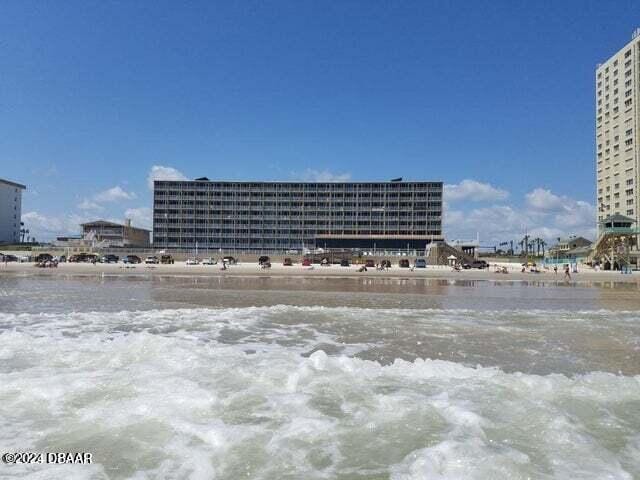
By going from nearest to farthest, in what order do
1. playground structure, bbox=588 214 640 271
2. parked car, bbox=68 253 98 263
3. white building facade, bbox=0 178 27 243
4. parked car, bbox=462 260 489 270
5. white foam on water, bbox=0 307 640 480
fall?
white foam on water, bbox=0 307 640 480 < parked car, bbox=462 260 489 270 < playground structure, bbox=588 214 640 271 < parked car, bbox=68 253 98 263 < white building facade, bbox=0 178 27 243

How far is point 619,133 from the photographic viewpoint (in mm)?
128250

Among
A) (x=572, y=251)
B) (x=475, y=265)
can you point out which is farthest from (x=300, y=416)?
(x=572, y=251)

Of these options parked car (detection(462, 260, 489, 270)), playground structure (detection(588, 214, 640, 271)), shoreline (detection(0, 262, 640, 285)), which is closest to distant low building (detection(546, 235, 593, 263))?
playground structure (detection(588, 214, 640, 271))

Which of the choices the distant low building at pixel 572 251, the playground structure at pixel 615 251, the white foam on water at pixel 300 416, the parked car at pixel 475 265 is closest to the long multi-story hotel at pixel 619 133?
the distant low building at pixel 572 251

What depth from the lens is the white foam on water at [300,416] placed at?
4.97 metres

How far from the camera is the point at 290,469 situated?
4898 millimetres

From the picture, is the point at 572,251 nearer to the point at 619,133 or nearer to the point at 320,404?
the point at 619,133

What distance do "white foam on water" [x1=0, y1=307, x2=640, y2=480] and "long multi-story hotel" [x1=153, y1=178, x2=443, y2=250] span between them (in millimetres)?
146100

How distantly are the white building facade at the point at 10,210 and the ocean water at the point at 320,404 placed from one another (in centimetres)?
16427

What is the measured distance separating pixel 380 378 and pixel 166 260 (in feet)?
272

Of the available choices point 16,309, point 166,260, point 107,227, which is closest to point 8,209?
point 107,227

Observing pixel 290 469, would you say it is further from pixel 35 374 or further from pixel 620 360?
pixel 620 360

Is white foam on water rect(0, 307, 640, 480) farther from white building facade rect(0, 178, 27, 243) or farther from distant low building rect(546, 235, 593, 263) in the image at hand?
white building facade rect(0, 178, 27, 243)

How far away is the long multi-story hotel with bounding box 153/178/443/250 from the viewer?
156125mm
